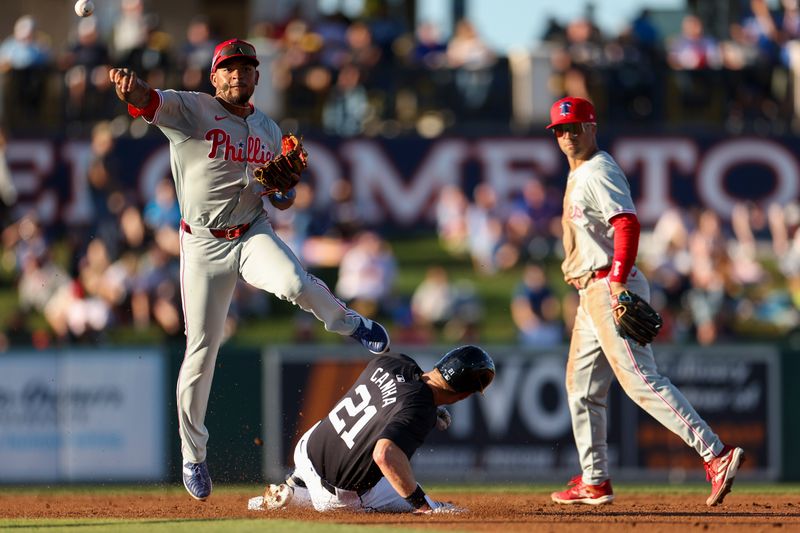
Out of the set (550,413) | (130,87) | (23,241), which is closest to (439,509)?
(130,87)

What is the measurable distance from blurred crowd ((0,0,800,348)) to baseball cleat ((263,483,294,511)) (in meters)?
6.45

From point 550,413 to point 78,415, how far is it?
4.65 meters

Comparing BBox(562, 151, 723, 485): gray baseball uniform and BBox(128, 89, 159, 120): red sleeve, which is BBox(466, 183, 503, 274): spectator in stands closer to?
BBox(562, 151, 723, 485): gray baseball uniform

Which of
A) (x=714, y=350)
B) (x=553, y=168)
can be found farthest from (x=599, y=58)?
(x=714, y=350)

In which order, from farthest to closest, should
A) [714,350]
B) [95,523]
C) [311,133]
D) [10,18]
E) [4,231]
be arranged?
[10,18] < [311,133] < [4,231] < [714,350] < [95,523]

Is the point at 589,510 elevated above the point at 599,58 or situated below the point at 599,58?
below

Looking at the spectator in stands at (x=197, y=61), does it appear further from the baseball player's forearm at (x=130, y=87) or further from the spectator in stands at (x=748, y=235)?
the baseball player's forearm at (x=130, y=87)

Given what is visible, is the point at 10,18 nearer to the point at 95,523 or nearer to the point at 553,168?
the point at 553,168

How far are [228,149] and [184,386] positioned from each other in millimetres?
1459

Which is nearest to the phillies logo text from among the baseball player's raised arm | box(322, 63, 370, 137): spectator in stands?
the baseball player's raised arm

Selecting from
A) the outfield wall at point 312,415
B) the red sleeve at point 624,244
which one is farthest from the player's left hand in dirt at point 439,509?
the outfield wall at point 312,415

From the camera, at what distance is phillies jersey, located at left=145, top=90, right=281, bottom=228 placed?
27.2ft

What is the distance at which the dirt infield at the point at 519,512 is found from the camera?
788 cm

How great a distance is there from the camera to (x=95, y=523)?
324 inches
